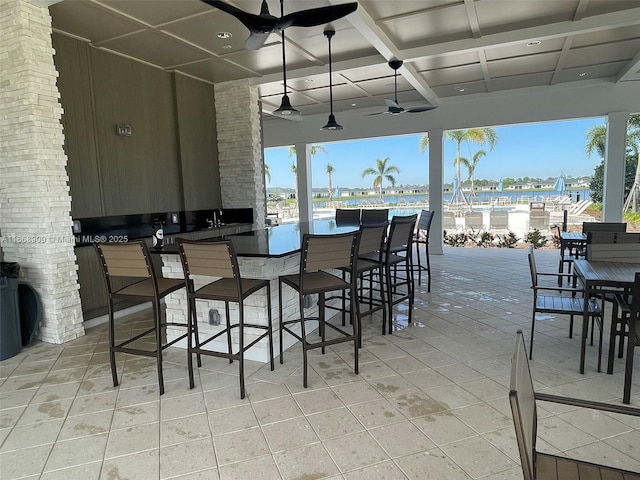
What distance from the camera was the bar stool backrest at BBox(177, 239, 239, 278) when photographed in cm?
237

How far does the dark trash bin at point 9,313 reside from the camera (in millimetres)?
3186

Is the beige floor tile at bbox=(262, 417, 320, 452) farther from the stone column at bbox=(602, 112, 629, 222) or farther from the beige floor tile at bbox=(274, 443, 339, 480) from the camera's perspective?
the stone column at bbox=(602, 112, 629, 222)

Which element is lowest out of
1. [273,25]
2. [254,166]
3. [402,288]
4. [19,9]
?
[402,288]

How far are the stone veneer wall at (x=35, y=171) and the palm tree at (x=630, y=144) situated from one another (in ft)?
33.9

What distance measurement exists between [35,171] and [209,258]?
211 centimetres

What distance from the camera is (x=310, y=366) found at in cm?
290

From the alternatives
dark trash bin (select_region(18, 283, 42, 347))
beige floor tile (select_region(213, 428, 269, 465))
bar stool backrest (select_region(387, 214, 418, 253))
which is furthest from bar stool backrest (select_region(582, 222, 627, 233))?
dark trash bin (select_region(18, 283, 42, 347))

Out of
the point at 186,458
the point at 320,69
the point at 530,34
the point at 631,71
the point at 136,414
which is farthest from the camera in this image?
the point at 631,71

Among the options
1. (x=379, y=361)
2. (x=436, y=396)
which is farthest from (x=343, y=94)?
(x=436, y=396)

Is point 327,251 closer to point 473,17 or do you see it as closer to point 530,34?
point 473,17

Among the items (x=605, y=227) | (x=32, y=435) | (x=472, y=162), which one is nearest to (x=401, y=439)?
(x=32, y=435)

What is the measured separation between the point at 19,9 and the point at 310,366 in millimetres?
3758

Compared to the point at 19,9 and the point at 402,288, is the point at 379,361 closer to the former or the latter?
the point at 402,288

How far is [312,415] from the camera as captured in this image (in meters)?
2.24
